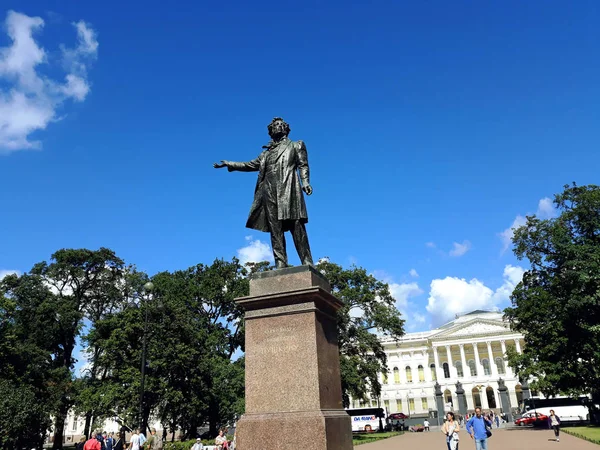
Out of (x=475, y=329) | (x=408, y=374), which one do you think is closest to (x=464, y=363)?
(x=475, y=329)

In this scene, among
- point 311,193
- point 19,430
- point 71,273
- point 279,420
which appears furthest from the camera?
point 71,273

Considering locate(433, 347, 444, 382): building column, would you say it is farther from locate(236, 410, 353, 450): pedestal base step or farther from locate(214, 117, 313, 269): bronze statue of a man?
locate(236, 410, 353, 450): pedestal base step

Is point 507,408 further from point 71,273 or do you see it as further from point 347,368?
point 71,273

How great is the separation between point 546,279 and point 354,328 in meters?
14.5

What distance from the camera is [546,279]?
36.3 m

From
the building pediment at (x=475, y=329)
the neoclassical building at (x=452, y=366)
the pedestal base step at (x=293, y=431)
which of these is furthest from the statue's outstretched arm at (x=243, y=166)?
the building pediment at (x=475, y=329)

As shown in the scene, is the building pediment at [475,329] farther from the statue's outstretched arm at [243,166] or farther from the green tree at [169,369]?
the statue's outstretched arm at [243,166]

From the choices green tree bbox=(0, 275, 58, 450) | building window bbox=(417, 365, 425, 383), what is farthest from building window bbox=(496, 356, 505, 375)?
green tree bbox=(0, 275, 58, 450)

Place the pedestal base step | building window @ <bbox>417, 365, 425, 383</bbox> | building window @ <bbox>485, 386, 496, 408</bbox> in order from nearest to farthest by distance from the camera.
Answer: the pedestal base step < building window @ <bbox>485, 386, 496, 408</bbox> < building window @ <bbox>417, 365, 425, 383</bbox>

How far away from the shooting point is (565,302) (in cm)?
3247

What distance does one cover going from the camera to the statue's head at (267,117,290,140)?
895 centimetres

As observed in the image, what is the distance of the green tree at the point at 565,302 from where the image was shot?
30.8 meters

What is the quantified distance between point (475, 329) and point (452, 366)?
25.6 ft

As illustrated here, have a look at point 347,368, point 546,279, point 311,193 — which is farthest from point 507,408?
point 311,193
